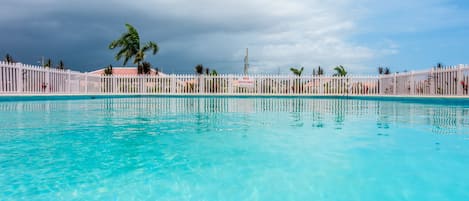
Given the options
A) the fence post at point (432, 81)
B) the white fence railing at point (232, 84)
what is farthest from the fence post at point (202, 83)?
the fence post at point (432, 81)

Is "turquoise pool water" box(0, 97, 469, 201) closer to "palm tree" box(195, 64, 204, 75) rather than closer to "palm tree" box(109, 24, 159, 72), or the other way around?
"palm tree" box(109, 24, 159, 72)

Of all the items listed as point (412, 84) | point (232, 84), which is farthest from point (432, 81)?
point (232, 84)

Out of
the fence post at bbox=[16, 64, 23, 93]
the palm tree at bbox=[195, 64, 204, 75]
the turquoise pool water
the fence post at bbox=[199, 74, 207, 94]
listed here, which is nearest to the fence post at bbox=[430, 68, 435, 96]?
the turquoise pool water

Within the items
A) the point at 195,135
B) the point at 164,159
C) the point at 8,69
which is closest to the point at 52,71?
the point at 8,69

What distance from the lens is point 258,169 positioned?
270 centimetres

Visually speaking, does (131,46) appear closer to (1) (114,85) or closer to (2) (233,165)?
(1) (114,85)

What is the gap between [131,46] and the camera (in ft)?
84.2

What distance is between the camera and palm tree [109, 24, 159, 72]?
25.6 meters

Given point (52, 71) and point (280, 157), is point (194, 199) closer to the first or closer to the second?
point (280, 157)

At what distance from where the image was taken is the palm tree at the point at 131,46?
83.9 ft

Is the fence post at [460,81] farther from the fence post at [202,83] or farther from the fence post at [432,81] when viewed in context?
the fence post at [202,83]

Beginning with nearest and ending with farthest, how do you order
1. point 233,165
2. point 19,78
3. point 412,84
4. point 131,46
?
point 233,165 → point 19,78 → point 412,84 → point 131,46

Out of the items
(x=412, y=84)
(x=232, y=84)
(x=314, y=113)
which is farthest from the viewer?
(x=232, y=84)

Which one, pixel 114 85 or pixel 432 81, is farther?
pixel 114 85
